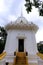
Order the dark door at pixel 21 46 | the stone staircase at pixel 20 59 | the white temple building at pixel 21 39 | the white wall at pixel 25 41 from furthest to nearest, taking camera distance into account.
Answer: the dark door at pixel 21 46
the white wall at pixel 25 41
the white temple building at pixel 21 39
the stone staircase at pixel 20 59

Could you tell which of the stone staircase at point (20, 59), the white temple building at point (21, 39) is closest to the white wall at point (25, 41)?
the white temple building at point (21, 39)

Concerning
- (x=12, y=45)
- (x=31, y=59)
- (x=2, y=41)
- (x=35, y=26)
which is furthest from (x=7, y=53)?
(x=2, y=41)

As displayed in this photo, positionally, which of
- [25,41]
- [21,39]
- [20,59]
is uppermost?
[21,39]

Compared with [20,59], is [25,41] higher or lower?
higher

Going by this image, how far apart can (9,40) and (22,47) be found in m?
1.39

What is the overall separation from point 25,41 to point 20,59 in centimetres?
222

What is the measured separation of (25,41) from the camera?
18359mm

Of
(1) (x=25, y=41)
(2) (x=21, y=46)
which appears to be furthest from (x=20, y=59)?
(1) (x=25, y=41)

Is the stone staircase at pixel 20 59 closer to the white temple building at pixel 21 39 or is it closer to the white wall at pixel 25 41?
the white temple building at pixel 21 39

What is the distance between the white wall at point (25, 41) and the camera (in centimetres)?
1798

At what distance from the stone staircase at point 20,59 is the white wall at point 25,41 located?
2.54ft

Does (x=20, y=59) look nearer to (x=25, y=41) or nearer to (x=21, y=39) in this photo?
(x=25, y=41)

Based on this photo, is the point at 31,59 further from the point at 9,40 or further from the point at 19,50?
the point at 9,40

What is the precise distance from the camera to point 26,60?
54.4ft
